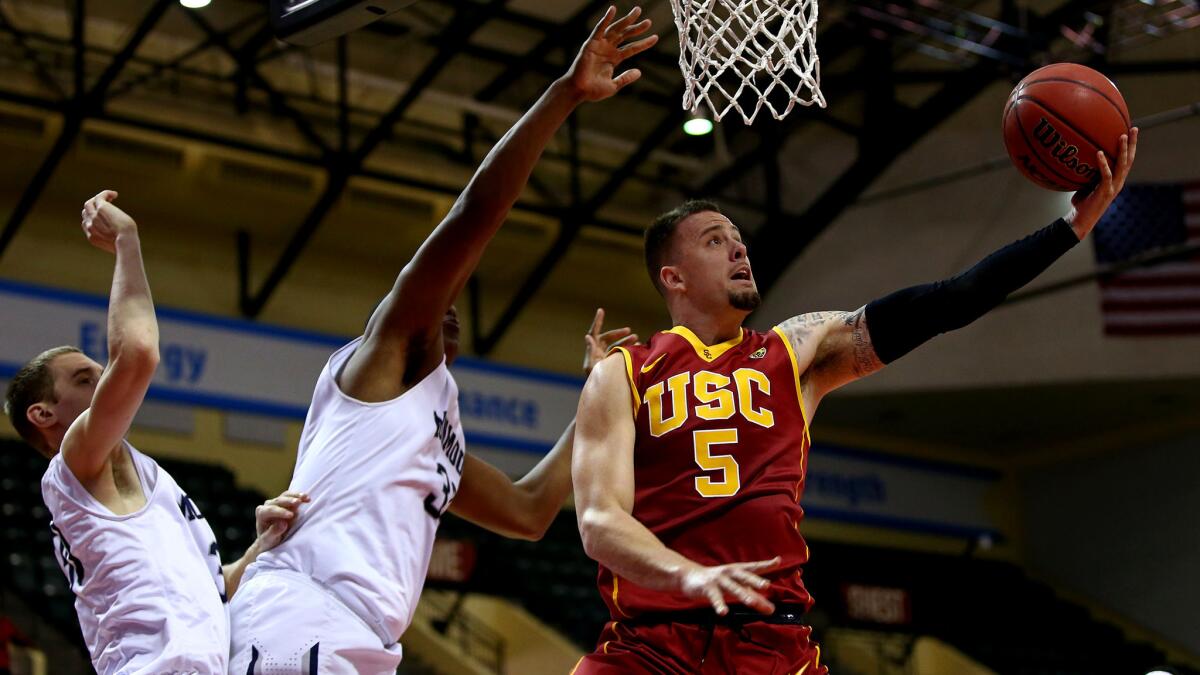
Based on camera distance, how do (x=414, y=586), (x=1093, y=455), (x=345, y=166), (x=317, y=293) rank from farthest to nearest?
1. (x=1093, y=455)
2. (x=317, y=293)
3. (x=345, y=166)
4. (x=414, y=586)

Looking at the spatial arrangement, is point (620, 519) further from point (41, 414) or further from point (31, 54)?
point (31, 54)

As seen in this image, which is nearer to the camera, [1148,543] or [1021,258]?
[1021,258]

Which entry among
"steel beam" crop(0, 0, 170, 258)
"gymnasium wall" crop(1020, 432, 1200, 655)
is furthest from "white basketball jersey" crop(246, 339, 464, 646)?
"gymnasium wall" crop(1020, 432, 1200, 655)

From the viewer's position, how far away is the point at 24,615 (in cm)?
1076

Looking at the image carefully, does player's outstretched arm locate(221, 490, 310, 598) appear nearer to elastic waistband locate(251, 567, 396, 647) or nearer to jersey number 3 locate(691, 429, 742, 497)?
elastic waistband locate(251, 567, 396, 647)

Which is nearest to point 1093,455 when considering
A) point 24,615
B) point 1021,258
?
point 24,615

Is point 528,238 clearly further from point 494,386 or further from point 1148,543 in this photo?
point 1148,543

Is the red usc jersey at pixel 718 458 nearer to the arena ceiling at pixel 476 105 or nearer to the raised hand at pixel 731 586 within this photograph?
the raised hand at pixel 731 586

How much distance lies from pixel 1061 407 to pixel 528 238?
7011 millimetres

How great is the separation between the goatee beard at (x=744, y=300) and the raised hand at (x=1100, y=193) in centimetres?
86

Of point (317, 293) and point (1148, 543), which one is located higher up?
point (317, 293)

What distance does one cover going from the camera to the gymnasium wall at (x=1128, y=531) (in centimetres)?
1880

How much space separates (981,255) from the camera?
53.7ft

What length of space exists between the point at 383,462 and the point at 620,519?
585mm
